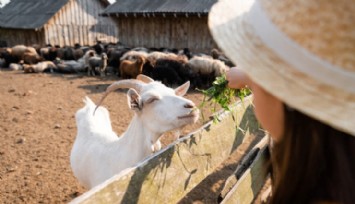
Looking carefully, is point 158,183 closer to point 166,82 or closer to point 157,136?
point 157,136

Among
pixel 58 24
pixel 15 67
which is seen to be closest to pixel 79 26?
pixel 58 24

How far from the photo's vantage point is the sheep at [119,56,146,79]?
13180mm

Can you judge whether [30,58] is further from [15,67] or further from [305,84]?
[305,84]

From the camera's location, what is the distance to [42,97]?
10406mm

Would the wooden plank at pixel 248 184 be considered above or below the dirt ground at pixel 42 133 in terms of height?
above

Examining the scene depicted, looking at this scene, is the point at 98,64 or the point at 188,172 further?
the point at 98,64

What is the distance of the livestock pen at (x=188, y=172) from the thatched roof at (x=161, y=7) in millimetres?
15208

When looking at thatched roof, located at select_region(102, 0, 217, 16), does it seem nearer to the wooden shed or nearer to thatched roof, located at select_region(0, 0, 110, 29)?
the wooden shed

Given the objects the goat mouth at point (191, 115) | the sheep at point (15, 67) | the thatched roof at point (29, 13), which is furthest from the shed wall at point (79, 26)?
the goat mouth at point (191, 115)

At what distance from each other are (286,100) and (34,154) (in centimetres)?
583

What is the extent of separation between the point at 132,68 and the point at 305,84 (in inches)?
508

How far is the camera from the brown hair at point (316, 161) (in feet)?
2.65

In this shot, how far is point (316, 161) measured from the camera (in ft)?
2.72

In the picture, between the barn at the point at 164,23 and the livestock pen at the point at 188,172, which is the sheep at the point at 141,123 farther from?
the barn at the point at 164,23
